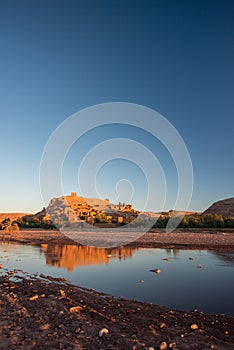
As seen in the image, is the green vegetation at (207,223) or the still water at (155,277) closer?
the still water at (155,277)

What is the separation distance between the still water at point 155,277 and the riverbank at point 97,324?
1710mm

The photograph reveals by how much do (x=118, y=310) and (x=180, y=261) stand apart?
13837 mm

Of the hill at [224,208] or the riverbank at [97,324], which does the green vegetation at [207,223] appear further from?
the riverbank at [97,324]

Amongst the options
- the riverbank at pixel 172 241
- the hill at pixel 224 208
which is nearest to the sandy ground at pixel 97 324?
the riverbank at pixel 172 241

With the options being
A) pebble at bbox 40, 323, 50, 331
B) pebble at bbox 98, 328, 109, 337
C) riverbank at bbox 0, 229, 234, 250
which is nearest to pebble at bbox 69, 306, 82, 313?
pebble at bbox 40, 323, 50, 331

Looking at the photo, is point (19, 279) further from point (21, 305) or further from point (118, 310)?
point (118, 310)

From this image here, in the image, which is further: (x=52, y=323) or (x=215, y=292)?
(x=215, y=292)

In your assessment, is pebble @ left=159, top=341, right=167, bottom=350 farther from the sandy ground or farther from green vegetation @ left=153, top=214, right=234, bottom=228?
green vegetation @ left=153, top=214, right=234, bottom=228

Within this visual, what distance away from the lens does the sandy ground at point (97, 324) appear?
6408 millimetres

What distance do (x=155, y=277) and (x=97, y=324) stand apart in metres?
9.10

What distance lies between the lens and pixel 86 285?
13.8 meters

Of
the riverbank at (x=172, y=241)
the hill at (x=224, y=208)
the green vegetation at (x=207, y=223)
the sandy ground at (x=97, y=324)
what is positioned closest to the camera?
the sandy ground at (x=97, y=324)

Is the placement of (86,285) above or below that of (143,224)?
below

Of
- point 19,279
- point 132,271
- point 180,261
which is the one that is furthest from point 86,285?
point 180,261
